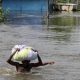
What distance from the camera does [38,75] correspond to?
11289 millimetres

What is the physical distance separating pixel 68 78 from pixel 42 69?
4.98ft

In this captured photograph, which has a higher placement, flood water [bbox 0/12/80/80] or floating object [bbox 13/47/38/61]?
floating object [bbox 13/47/38/61]

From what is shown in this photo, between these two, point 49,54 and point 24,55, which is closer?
point 24,55

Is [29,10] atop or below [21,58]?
below

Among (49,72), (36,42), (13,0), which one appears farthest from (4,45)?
(13,0)

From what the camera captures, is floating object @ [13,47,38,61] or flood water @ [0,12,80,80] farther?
flood water @ [0,12,80,80]

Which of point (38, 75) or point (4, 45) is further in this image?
point (4, 45)

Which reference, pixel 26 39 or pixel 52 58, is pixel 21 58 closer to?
pixel 52 58

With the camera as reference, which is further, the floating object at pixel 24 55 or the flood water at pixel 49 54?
the flood water at pixel 49 54

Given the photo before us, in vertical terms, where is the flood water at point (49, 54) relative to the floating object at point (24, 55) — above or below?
below

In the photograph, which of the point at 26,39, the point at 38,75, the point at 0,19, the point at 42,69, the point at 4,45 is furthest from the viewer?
the point at 0,19

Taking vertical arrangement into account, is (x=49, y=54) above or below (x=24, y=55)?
below

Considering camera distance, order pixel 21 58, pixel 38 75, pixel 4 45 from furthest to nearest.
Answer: pixel 4 45 < pixel 38 75 < pixel 21 58

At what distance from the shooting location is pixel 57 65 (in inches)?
513
